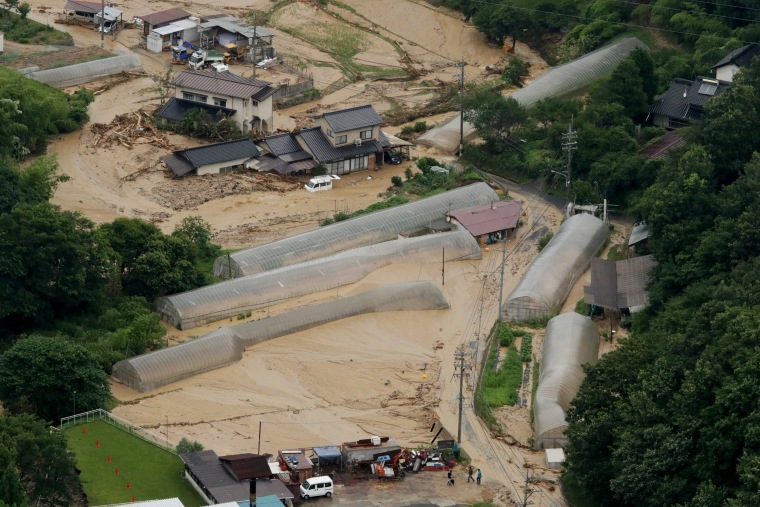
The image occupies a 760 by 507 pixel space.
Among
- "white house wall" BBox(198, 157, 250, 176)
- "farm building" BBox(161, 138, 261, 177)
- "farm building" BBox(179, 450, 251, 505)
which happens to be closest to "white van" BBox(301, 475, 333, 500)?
"farm building" BBox(179, 450, 251, 505)

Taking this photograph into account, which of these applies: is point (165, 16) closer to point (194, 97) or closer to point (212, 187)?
point (194, 97)

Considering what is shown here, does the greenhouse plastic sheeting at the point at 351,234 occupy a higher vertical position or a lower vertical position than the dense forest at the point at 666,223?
lower

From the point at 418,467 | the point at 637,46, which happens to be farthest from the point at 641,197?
the point at 418,467

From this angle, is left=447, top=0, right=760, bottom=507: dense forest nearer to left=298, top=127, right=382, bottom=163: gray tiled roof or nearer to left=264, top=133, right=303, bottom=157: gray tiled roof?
left=298, top=127, right=382, bottom=163: gray tiled roof

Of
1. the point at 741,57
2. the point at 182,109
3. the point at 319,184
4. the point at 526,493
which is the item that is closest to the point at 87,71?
the point at 182,109

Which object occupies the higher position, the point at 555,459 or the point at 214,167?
the point at 555,459

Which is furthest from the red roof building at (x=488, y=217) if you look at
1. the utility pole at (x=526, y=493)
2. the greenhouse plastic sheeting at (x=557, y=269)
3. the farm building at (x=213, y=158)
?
the utility pole at (x=526, y=493)

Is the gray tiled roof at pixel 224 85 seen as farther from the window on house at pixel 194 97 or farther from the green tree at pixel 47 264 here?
the green tree at pixel 47 264
